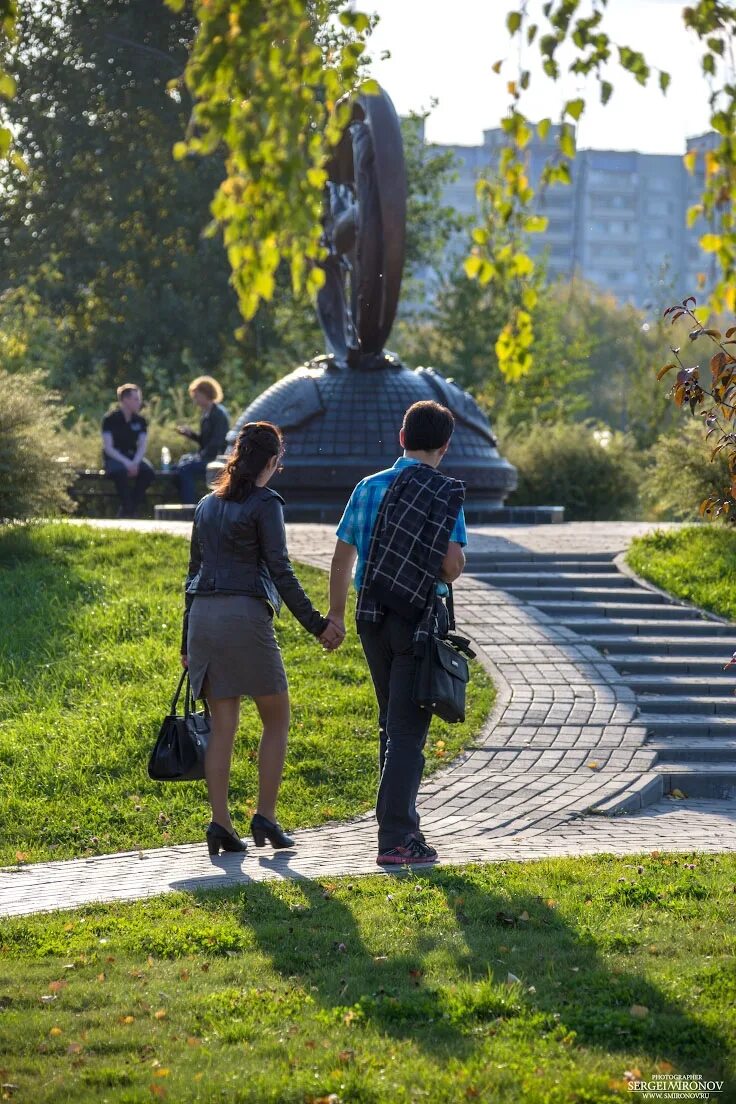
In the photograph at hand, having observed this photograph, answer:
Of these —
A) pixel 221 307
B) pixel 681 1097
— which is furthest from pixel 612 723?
pixel 221 307

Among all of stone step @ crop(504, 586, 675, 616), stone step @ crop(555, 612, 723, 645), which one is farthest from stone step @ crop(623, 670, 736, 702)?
stone step @ crop(504, 586, 675, 616)

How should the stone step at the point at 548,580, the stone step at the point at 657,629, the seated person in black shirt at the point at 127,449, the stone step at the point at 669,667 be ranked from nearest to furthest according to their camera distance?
the stone step at the point at 669,667
the stone step at the point at 657,629
the stone step at the point at 548,580
the seated person in black shirt at the point at 127,449

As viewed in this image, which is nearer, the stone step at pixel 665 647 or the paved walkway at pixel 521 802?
the paved walkway at pixel 521 802

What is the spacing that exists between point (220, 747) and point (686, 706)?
4.49 metres

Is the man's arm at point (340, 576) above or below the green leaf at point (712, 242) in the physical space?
below

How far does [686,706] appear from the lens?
10.7 m

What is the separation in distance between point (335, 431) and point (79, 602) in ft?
18.9

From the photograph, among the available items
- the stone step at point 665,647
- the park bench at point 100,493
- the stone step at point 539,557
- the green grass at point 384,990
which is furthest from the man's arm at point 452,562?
the park bench at point 100,493

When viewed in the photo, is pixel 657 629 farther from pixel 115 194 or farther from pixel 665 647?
pixel 115 194

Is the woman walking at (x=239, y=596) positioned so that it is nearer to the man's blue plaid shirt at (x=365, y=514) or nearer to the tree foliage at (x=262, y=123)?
the man's blue plaid shirt at (x=365, y=514)

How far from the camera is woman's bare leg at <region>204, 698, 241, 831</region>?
715 cm

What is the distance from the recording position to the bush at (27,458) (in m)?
14.4

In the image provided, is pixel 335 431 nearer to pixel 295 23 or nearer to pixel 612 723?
pixel 612 723

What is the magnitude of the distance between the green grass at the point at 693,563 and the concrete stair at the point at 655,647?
176 mm
